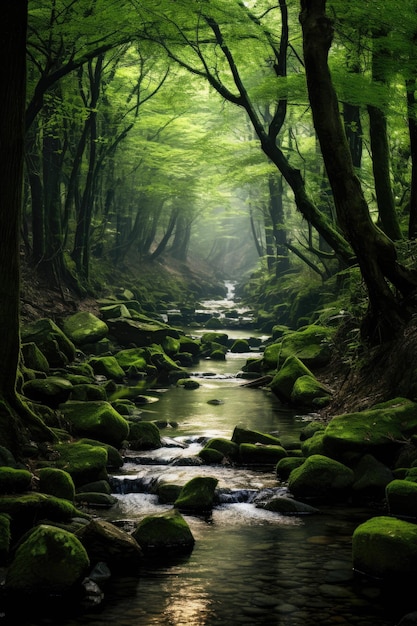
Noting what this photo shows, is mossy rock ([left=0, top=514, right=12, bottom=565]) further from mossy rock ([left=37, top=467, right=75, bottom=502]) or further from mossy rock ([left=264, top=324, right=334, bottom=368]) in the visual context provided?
mossy rock ([left=264, top=324, right=334, bottom=368])

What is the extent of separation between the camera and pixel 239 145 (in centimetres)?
2767

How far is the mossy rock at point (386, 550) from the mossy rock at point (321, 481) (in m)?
1.94

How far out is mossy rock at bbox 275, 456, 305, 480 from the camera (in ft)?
28.0

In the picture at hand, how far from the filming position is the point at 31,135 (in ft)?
63.6

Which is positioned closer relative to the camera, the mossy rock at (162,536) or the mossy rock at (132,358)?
the mossy rock at (162,536)

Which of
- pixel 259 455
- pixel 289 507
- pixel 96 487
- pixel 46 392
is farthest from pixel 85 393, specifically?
pixel 289 507

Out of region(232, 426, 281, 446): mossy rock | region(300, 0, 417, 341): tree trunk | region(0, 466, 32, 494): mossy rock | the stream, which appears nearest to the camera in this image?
the stream

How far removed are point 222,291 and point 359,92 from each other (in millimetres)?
37058

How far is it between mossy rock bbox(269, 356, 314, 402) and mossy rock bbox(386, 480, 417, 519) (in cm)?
655

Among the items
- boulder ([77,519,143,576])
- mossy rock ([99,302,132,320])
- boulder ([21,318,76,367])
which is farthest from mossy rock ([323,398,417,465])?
mossy rock ([99,302,132,320])

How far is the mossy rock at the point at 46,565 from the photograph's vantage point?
5.09 meters

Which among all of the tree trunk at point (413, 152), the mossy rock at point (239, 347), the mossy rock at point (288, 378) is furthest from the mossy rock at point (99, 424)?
the mossy rock at point (239, 347)

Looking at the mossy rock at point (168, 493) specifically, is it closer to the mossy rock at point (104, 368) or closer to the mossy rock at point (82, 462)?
the mossy rock at point (82, 462)

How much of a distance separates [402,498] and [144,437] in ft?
13.5
